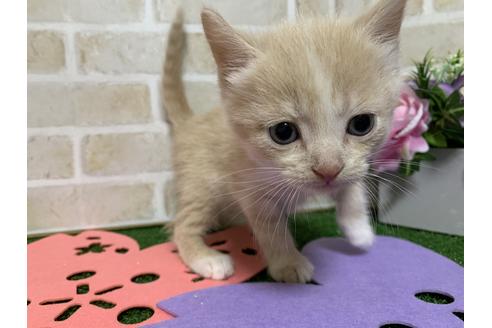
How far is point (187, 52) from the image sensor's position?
1467 mm

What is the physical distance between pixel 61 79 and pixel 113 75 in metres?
0.17

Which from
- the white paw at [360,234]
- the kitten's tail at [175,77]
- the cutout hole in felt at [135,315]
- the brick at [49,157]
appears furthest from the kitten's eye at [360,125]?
the brick at [49,157]

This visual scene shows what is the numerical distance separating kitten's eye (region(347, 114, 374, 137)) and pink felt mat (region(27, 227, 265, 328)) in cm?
51

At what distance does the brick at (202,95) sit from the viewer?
1512 mm

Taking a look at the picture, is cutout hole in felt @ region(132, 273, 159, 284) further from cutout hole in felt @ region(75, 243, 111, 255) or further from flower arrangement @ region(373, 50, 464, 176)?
flower arrangement @ region(373, 50, 464, 176)

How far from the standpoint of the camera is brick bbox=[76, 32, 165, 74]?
4.47 ft

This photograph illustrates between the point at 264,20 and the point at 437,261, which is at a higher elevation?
the point at 264,20

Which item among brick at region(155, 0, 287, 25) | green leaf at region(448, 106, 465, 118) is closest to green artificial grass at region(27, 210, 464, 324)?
green leaf at region(448, 106, 465, 118)

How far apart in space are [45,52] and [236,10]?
2.22 ft

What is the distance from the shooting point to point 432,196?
1.34m

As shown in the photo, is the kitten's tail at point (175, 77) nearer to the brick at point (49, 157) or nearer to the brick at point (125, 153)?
the brick at point (125, 153)

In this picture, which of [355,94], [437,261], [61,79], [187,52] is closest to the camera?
[355,94]

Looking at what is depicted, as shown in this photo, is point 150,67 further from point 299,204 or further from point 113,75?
point 299,204

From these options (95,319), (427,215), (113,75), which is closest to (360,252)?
(427,215)
